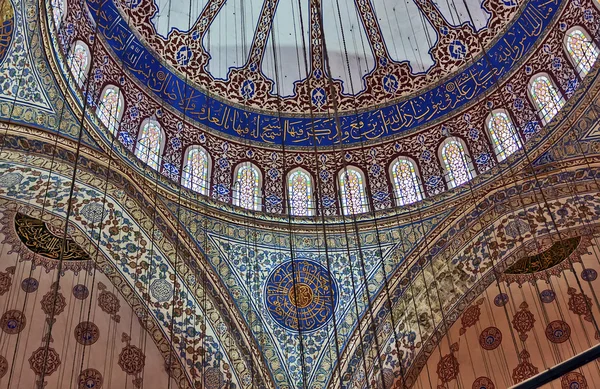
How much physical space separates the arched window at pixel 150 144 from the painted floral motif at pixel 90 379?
2.90m

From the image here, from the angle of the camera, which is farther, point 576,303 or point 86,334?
point 576,303

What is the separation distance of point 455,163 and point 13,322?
6654mm

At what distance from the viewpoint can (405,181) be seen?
31.5ft

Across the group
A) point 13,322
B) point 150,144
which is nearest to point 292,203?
point 150,144

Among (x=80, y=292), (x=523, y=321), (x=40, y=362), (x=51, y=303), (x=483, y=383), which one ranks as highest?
(x=80, y=292)

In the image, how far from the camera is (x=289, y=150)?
10.0 metres

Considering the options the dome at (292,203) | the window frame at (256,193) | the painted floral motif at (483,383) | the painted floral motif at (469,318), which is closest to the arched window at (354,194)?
the dome at (292,203)

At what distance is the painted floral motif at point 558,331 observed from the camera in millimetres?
9078

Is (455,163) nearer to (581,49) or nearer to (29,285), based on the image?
(581,49)

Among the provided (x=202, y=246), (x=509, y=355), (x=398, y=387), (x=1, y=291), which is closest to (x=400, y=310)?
(x=398, y=387)

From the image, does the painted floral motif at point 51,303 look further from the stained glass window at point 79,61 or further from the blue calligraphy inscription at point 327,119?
the blue calligraphy inscription at point 327,119

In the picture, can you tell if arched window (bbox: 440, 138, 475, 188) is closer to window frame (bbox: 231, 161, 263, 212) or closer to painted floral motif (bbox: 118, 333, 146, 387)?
window frame (bbox: 231, 161, 263, 212)

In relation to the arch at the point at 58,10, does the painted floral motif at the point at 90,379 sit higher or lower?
lower

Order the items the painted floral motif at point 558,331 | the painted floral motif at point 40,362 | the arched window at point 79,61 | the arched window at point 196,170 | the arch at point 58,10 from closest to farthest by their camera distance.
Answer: the arch at point 58,10 < the arched window at point 79,61 < the painted floral motif at point 40,362 < the arched window at point 196,170 < the painted floral motif at point 558,331
